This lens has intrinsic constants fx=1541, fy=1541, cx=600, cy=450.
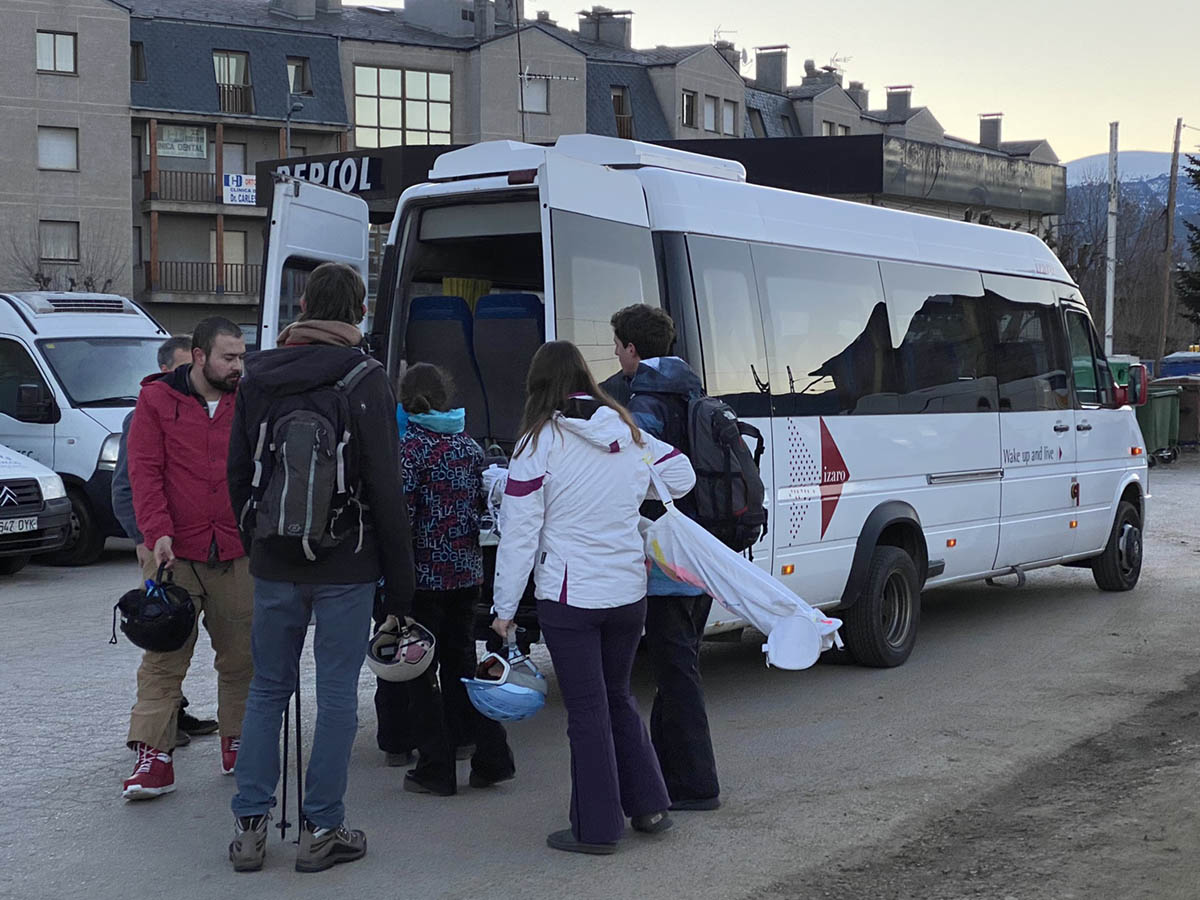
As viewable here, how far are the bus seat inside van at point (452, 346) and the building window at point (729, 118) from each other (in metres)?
55.6

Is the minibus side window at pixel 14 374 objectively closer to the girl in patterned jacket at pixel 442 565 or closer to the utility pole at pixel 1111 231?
the girl in patterned jacket at pixel 442 565

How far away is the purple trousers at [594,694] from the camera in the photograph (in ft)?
17.9

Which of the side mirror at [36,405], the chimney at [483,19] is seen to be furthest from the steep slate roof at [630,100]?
the side mirror at [36,405]

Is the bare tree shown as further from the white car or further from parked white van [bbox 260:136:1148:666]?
parked white van [bbox 260:136:1148:666]

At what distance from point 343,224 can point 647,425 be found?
304 cm

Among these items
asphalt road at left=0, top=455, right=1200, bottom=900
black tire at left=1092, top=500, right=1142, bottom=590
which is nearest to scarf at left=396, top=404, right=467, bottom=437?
asphalt road at left=0, top=455, right=1200, bottom=900

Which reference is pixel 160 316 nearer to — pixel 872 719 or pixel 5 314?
pixel 5 314

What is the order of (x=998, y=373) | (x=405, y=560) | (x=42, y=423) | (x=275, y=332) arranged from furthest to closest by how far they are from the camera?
(x=42, y=423) < (x=998, y=373) < (x=275, y=332) < (x=405, y=560)

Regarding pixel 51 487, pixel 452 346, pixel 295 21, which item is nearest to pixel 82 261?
pixel 295 21

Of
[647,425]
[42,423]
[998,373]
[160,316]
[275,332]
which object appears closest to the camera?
[647,425]

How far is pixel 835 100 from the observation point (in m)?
68.1

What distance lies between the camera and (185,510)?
6371mm

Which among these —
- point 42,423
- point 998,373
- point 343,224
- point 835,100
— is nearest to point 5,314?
point 42,423

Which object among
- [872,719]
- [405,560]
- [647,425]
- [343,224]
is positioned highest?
[343,224]
